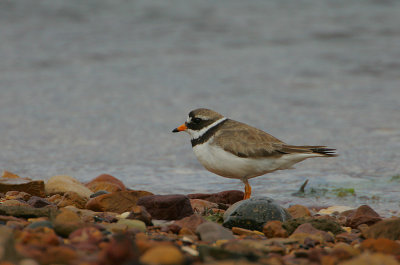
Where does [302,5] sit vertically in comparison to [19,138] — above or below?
above

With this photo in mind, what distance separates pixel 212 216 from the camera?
5344mm

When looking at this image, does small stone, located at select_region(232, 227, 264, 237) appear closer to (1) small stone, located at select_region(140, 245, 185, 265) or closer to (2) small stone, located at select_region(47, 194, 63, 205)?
(1) small stone, located at select_region(140, 245, 185, 265)

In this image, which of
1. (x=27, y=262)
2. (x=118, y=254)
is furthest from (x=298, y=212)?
(x=27, y=262)

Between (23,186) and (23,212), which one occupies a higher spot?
(23,186)

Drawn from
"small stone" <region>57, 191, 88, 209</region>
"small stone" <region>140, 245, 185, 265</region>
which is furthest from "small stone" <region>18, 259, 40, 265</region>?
"small stone" <region>57, 191, 88, 209</region>

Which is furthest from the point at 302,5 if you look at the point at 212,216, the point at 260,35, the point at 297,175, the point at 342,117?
the point at 212,216

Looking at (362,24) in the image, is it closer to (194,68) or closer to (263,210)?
(194,68)

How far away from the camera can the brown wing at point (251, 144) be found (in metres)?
5.93

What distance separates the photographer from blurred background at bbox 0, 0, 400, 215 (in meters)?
8.00

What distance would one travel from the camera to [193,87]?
38.8 ft

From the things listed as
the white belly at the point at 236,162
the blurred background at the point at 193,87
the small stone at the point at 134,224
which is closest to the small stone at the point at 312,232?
the small stone at the point at 134,224

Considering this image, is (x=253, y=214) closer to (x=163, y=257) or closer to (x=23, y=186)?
(x=163, y=257)

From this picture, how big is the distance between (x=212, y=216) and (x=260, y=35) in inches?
420

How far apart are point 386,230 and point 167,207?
1.88 meters
